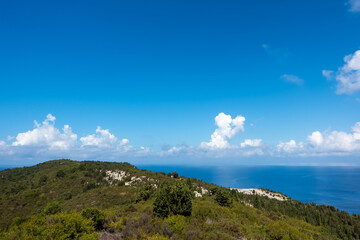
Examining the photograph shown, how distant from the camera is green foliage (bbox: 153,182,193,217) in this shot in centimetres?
2179

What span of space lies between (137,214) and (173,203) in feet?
16.2

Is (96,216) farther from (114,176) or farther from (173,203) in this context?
(114,176)

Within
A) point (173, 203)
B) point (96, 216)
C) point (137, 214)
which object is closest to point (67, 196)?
point (137, 214)

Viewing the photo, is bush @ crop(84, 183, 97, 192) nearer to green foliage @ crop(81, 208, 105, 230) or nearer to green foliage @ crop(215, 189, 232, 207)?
green foliage @ crop(215, 189, 232, 207)

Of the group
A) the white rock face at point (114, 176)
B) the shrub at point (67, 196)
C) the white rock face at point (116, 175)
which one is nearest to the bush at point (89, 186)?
the shrub at point (67, 196)

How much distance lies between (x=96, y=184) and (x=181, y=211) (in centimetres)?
4802

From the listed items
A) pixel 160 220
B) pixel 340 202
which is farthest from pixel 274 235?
pixel 340 202

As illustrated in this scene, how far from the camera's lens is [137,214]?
22.7 m

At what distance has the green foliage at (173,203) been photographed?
71.5ft

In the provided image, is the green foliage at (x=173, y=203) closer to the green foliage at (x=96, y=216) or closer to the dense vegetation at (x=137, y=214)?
the dense vegetation at (x=137, y=214)

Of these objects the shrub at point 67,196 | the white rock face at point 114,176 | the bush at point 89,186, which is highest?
the white rock face at point 114,176

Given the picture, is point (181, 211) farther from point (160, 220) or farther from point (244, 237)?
point (244, 237)

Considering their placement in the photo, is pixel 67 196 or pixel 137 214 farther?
pixel 67 196

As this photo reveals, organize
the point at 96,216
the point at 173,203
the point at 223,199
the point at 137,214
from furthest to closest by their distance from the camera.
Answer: the point at 223,199 → the point at 137,214 → the point at 173,203 → the point at 96,216
